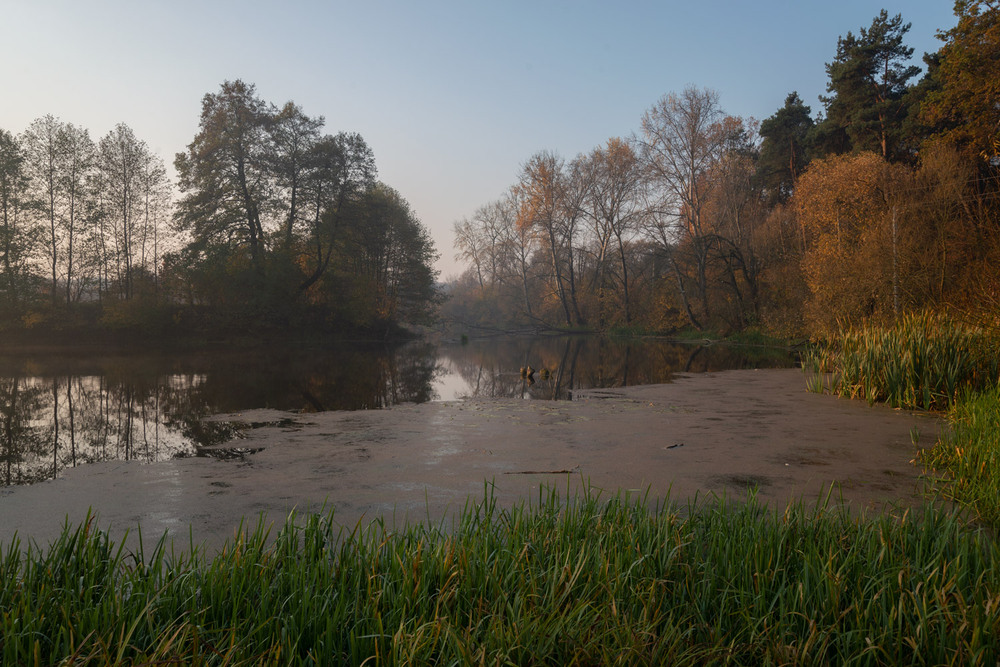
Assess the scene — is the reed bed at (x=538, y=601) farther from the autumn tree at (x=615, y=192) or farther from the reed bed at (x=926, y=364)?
the autumn tree at (x=615, y=192)

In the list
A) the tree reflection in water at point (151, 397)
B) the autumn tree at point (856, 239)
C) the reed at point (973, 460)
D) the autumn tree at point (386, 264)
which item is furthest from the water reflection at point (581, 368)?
the autumn tree at point (386, 264)

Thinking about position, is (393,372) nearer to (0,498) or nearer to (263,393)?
(263,393)

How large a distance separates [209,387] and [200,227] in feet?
55.1

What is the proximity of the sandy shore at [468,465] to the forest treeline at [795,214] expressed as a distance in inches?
135

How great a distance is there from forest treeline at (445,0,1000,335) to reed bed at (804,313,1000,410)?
1.40 feet

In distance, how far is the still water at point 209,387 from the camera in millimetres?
6336

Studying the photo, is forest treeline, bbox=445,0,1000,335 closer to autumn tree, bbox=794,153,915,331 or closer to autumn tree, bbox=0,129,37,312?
autumn tree, bbox=794,153,915,331

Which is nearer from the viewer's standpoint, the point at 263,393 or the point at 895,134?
the point at 263,393

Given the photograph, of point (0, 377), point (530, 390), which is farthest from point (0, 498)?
point (0, 377)

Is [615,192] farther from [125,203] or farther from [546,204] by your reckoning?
[125,203]

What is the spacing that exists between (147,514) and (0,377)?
12.2 m

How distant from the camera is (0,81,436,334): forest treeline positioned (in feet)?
77.6

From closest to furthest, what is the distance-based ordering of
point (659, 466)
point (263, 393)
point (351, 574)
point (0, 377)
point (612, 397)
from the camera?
point (351, 574)
point (659, 466)
point (612, 397)
point (263, 393)
point (0, 377)

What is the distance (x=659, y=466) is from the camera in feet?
15.9
